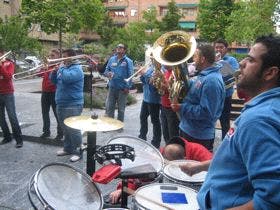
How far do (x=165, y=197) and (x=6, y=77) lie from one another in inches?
194

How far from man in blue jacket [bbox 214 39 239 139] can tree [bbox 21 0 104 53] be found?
6.18 meters

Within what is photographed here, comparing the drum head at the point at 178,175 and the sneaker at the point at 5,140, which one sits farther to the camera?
the sneaker at the point at 5,140

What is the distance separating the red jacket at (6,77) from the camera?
22.3 feet

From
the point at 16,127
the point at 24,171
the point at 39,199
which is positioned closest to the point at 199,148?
the point at 39,199

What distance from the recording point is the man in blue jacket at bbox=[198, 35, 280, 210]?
5.18 feet

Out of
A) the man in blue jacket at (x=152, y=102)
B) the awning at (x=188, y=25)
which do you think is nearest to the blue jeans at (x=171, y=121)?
the man in blue jacket at (x=152, y=102)

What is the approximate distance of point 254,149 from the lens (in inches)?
63.1

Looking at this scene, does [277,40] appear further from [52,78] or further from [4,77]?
[4,77]

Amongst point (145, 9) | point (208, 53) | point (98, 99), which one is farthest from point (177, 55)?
point (145, 9)

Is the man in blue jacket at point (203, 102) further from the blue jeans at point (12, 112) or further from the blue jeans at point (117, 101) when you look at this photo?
the blue jeans at point (117, 101)

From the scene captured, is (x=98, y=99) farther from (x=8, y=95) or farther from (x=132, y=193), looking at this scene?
(x=132, y=193)

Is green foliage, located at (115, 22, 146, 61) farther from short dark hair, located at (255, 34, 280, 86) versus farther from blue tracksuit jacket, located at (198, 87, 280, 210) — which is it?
blue tracksuit jacket, located at (198, 87, 280, 210)

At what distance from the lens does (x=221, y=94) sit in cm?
425

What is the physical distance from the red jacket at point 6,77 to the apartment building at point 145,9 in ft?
154
